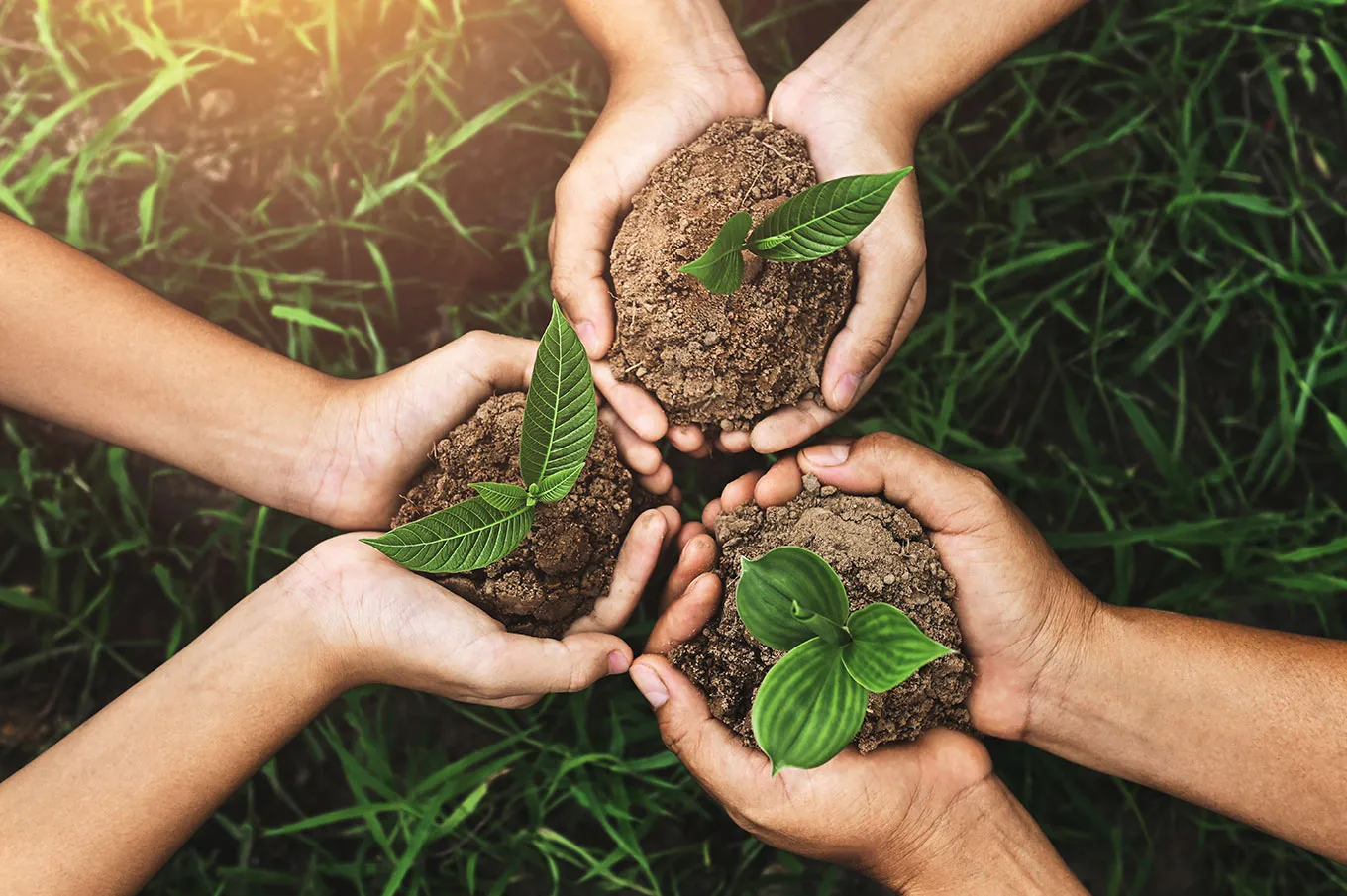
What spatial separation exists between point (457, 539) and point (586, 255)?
54cm

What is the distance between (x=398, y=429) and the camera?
5.27 ft

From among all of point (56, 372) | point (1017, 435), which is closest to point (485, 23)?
point (56, 372)

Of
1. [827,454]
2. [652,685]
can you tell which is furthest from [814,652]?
[827,454]

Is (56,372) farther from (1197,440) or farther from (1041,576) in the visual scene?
(1197,440)

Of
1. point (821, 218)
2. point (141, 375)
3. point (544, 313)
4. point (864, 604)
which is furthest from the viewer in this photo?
point (544, 313)

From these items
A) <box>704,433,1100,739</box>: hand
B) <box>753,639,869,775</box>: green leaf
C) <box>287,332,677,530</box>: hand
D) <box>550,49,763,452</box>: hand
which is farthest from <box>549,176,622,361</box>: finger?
<box>753,639,869,775</box>: green leaf

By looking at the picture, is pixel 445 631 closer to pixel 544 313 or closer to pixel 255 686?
pixel 255 686

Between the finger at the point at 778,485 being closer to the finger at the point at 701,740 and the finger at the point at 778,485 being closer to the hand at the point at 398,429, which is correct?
the hand at the point at 398,429

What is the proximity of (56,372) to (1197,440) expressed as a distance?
2178mm

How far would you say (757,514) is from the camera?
1.58 metres

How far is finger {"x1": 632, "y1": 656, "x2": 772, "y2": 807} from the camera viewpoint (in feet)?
4.64

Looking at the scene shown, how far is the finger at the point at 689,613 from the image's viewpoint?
1458mm

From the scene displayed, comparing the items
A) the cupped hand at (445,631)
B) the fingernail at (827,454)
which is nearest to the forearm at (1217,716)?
the fingernail at (827,454)

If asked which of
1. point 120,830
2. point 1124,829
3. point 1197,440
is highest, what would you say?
point 120,830
